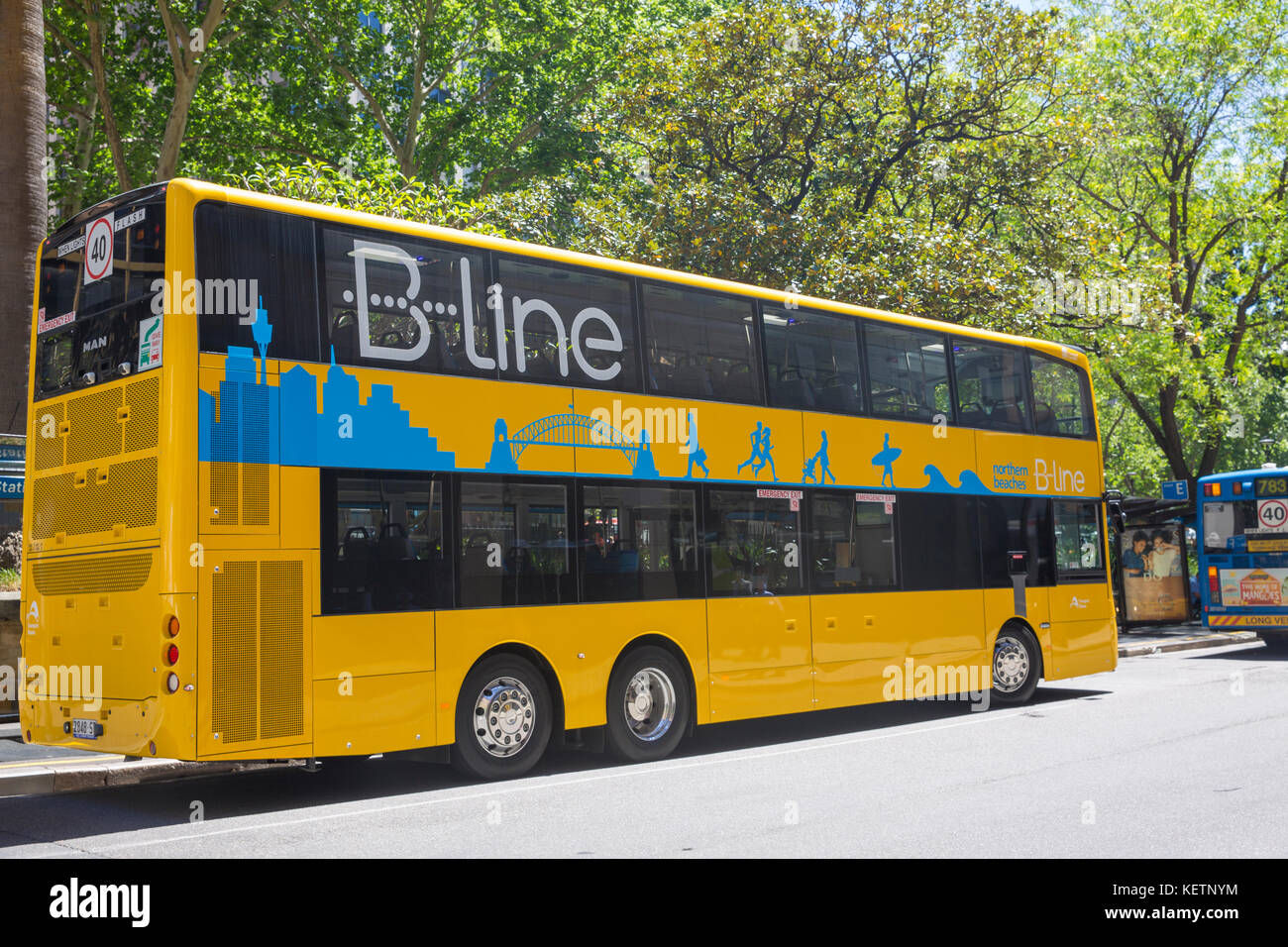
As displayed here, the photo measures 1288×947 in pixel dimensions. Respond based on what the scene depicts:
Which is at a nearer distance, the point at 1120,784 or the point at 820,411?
the point at 1120,784

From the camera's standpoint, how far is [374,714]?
8906 mm

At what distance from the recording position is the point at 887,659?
13047mm

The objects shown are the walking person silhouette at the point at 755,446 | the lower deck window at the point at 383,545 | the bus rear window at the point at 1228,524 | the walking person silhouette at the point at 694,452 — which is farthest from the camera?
the bus rear window at the point at 1228,524

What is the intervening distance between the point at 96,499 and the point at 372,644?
7.08 feet

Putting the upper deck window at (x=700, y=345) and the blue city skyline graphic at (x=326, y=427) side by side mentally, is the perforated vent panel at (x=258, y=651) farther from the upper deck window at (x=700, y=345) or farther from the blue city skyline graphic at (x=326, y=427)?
the upper deck window at (x=700, y=345)

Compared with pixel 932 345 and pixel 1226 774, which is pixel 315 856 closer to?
pixel 1226 774

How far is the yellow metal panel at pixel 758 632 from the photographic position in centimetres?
1144

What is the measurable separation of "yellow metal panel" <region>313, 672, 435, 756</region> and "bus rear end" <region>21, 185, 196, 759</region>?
0.94 meters

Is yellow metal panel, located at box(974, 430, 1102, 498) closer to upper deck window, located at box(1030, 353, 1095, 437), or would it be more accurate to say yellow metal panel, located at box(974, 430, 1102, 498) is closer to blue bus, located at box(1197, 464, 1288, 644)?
upper deck window, located at box(1030, 353, 1095, 437)

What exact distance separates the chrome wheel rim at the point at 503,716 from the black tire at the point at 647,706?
0.85 meters

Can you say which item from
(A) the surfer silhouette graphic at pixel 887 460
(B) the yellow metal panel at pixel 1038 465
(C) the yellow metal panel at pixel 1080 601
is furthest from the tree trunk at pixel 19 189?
(C) the yellow metal panel at pixel 1080 601

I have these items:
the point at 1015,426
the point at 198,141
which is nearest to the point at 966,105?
the point at 1015,426

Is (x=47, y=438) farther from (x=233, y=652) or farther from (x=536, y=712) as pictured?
(x=536, y=712)

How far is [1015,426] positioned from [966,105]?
1098cm
